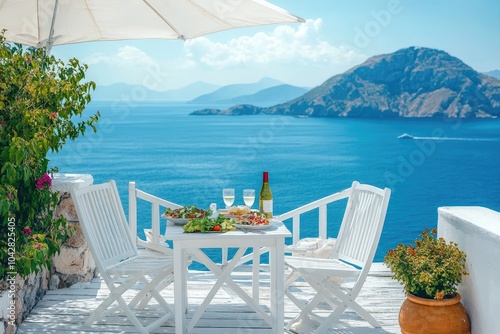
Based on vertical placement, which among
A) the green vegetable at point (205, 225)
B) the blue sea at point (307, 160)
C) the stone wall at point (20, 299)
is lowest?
the blue sea at point (307, 160)

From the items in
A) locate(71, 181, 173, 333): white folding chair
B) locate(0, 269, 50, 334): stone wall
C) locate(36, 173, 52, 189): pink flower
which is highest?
locate(36, 173, 52, 189): pink flower

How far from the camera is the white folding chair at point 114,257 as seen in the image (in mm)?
4113

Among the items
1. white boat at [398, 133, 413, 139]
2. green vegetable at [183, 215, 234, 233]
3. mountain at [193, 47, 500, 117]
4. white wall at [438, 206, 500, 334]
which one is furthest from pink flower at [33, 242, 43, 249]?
white boat at [398, 133, 413, 139]

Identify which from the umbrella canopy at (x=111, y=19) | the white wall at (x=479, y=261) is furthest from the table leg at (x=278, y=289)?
the umbrella canopy at (x=111, y=19)

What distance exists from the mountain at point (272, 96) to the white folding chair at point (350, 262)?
1239 inches

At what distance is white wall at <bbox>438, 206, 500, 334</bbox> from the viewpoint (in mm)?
3264

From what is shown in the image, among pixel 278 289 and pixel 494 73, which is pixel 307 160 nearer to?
pixel 494 73

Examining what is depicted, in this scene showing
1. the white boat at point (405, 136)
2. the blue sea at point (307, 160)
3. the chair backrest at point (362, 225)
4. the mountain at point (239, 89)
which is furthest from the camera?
the mountain at point (239, 89)

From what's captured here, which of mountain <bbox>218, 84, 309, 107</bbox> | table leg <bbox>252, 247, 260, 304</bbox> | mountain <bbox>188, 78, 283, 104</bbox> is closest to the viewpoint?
table leg <bbox>252, 247, 260, 304</bbox>

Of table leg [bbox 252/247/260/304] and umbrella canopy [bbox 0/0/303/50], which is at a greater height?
umbrella canopy [bbox 0/0/303/50]

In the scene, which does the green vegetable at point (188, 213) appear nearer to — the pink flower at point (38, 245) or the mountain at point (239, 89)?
the pink flower at point (38, 245)

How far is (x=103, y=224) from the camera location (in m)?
4.47

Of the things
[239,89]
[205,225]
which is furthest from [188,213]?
[239,89]

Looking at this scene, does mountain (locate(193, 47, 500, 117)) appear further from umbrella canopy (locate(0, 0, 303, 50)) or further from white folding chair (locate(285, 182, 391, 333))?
white folding chair (locate(285, 182, 391, 333))
